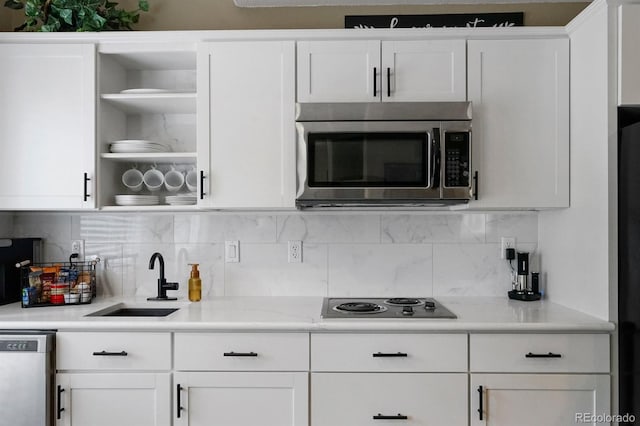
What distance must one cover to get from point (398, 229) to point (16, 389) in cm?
195

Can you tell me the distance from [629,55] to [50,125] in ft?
8.64

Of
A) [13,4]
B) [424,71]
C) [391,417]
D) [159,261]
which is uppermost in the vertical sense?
[13,4]

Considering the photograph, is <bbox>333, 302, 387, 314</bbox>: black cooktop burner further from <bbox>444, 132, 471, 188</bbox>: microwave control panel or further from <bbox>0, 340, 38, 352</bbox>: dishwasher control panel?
<bbox>0, 340, 38, 352</bbox>: dishwasher control panel

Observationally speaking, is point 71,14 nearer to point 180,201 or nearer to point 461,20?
point 180,201

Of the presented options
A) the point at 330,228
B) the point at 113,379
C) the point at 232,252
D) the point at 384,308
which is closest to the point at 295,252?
the point at 330,228

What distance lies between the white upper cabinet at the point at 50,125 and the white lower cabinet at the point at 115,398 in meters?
0.83

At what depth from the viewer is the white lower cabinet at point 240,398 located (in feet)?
6.80

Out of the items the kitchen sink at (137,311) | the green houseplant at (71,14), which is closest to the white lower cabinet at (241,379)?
the kitchen sink at (137,311)

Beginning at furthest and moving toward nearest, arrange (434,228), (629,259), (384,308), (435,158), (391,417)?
1. (434,228)
2. (384,308)
3. (435,158)
4. (391,417)
5. (629,259)

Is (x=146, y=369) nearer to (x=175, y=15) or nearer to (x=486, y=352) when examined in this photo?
(x=486, y=352)

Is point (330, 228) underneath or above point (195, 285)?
above

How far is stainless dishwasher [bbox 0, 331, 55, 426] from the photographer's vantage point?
6.76 feet

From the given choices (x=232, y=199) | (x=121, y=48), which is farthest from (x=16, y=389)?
(x=121, y=48)

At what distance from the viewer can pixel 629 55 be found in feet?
6.57
